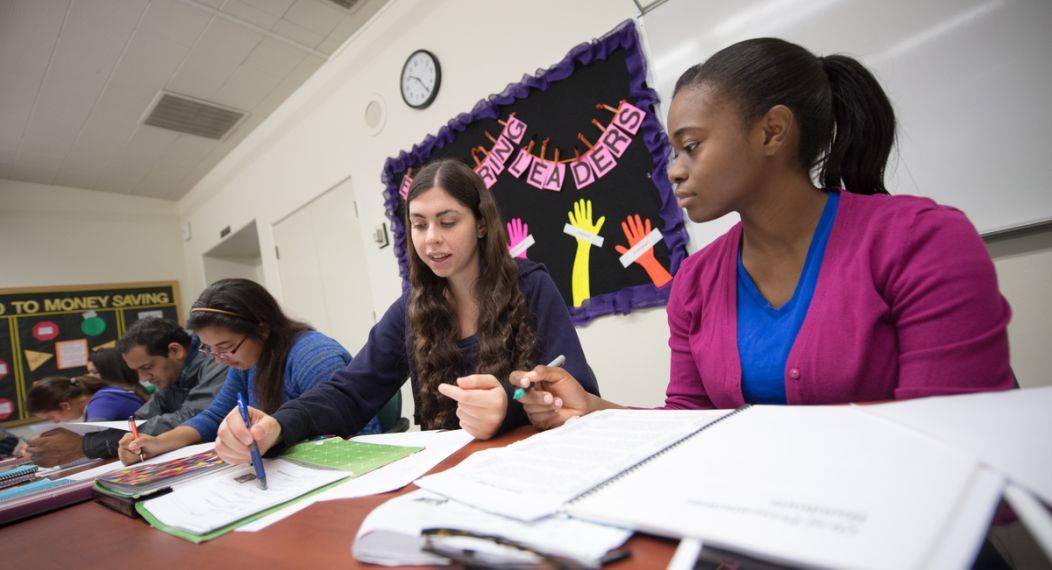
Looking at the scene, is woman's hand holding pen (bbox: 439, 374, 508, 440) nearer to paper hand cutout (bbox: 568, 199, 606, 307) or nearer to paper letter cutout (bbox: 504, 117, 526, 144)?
paper hand cutout (bbox: 568, 199, 606, 307)

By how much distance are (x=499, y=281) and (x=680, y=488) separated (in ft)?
2.89

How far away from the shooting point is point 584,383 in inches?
38.8

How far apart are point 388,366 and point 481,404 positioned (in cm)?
57

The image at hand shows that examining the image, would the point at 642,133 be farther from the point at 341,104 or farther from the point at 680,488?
the point at 341,104

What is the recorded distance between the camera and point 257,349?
154 cm

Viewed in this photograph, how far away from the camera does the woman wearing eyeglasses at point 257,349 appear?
1.42m

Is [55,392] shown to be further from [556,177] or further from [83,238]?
[556,177]

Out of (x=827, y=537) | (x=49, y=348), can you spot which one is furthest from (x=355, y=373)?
(x=49, y=348)

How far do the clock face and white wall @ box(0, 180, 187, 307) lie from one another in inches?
148

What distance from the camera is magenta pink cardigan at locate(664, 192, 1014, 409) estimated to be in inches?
21.9

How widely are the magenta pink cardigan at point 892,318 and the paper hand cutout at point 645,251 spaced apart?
935 mm

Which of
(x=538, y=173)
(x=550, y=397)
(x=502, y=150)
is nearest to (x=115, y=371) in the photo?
(x=502, y=150)

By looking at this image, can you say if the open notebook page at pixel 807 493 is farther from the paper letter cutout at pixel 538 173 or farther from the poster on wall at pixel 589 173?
the paper letter cutout at pixel 538 173

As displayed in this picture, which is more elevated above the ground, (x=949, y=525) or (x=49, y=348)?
(x=49, y=348)
